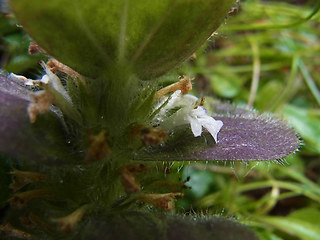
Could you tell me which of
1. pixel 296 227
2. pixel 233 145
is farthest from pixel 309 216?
pixel 233 145

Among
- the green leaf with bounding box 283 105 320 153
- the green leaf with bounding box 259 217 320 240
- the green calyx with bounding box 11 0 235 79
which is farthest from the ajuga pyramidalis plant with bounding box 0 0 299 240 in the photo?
the green leaf with bounding box 283 105 320 153

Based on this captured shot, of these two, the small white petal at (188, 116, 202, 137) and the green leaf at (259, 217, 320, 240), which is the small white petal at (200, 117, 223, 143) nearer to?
the small white petal at (188, 116, 202, 137)

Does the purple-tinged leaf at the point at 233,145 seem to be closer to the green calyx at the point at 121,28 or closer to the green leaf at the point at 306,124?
the green calyx at the point at 121,28

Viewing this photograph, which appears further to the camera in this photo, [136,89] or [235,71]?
[235,71]

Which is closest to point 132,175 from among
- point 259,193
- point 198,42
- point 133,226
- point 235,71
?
point 133,226

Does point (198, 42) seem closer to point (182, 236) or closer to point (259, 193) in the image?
point (182, 236)

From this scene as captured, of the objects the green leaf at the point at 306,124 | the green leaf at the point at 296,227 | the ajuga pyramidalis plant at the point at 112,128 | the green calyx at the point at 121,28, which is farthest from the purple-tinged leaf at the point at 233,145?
the green leaf at the point at 306,124

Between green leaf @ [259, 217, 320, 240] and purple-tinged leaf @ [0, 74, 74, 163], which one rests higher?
purple-tinged leaf @ [0, 74, 74, 163]
